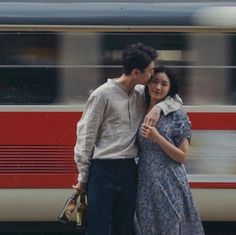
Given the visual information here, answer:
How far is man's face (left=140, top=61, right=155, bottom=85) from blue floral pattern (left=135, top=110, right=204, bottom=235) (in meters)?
0.23

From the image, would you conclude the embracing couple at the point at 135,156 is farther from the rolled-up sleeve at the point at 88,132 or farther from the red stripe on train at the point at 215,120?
the red stripe on train at the point at 215,120

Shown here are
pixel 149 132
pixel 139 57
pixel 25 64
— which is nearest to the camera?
pixel 149 132

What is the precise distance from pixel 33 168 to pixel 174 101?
2.43m

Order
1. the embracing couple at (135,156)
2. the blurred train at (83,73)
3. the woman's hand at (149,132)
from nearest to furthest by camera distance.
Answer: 1. the woman's hand at (149,132)
2. the embracing couple at (135,156)
3. the blurred train at (83,73)

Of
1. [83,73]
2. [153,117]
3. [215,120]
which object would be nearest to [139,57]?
[153,117]

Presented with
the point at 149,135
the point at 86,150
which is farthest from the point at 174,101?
the point at 86,150

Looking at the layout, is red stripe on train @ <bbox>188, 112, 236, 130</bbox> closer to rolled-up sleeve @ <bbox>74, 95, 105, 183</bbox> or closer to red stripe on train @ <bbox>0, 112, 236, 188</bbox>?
red stripe on train @ <bbox>0, 112, 236, 188</bbox>

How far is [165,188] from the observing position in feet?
11.6

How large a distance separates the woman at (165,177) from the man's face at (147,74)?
0.11 feet

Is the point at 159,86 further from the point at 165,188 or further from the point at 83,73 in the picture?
the point at 83,73

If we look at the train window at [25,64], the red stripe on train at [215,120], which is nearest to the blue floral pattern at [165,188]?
the red stripe on train at [215,120]

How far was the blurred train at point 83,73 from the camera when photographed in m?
5.69

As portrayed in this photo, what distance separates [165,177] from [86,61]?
241 centimetres

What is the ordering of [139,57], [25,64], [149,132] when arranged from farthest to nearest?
[25,64] < [139,57] < [149,132]
